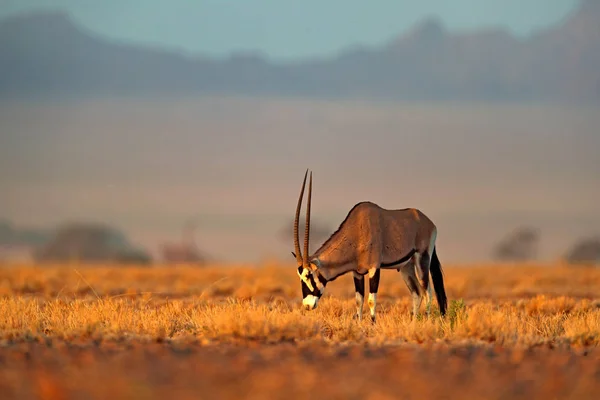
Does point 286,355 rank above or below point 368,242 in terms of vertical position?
below

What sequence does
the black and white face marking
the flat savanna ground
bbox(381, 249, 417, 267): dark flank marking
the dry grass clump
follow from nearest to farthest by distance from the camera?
the flat savanna ground < the dry grass clump < the black and white face marking < bbox(381, 249, 417, 267): dark flank marking

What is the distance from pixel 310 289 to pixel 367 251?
4.03 feet

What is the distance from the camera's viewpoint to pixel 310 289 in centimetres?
1795

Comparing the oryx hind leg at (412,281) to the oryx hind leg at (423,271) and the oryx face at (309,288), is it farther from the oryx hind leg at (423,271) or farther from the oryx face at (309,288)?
the oryx face at (309,288)

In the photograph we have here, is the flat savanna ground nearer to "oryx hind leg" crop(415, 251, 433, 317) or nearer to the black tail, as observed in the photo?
"oryx hind leg" crop(415, 251, 433, 317)

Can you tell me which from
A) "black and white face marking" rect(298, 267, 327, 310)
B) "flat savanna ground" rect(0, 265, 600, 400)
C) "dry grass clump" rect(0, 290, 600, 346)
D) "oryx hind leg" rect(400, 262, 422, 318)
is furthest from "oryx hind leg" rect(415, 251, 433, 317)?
"black and white face marking" rect(298, 267, 327, 310)

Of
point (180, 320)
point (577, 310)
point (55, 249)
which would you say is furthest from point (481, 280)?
point (55, 249)

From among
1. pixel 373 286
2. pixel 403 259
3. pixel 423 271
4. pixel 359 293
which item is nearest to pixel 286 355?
pixel 373 286

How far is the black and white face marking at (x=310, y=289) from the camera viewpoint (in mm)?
17828

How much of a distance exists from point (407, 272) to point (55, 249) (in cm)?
8478

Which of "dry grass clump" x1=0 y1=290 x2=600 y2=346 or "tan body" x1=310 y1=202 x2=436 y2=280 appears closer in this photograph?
"dry grass clump" x1=0 y1=290 x2=600 y2=346

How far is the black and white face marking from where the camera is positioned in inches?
702

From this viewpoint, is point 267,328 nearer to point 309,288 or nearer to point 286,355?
point 286,355

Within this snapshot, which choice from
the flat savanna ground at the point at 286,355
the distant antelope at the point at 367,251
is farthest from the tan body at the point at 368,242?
the flat savanna ground at the point at 286,355
